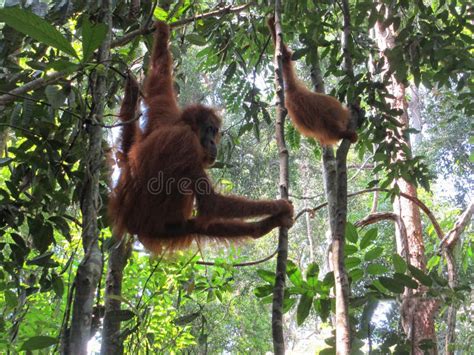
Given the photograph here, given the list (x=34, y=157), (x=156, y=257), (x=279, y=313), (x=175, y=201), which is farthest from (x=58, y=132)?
(x=279, y=313)

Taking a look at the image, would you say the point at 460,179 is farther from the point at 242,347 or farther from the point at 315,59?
the point at 315,59

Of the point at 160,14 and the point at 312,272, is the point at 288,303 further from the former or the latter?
the point at 160,14

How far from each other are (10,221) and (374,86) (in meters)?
1.96

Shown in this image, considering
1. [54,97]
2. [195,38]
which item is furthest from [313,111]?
[54,97]

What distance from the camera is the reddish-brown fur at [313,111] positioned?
3617mm

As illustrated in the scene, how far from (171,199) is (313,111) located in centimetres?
138

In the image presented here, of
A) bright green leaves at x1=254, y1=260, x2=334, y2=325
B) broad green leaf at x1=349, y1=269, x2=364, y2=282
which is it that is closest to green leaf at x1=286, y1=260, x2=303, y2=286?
bright green leaves at x1=254, y1=260, x2=334, y2=325

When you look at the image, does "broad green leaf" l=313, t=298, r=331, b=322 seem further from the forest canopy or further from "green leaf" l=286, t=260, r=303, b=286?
"green leaf" l=286, t=260, r=303, b=286

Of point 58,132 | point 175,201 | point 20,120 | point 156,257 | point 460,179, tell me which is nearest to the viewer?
point 20,120

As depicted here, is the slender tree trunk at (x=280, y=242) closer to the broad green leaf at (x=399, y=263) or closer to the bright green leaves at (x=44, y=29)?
the broad green leaf at (x=399, y=263)

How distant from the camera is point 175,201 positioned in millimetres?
2963

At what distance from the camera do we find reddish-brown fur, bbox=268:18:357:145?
362 cm

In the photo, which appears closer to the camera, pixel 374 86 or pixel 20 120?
pixel 20 120

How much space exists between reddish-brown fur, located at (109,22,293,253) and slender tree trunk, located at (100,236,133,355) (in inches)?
4.0
